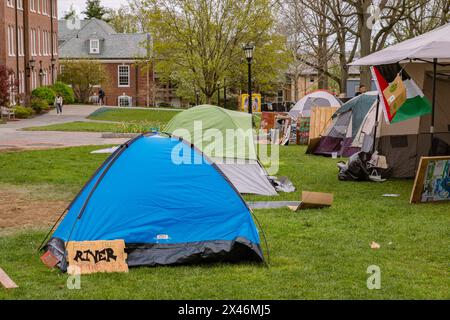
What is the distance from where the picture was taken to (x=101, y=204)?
7617mm

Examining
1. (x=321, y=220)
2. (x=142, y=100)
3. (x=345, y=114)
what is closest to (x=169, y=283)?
(x=321, y=220)

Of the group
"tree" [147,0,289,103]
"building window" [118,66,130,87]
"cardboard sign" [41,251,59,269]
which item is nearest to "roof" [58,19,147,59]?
"building window" [118,66,130,87]

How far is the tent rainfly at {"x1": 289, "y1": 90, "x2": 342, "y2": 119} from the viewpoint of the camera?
25.9 m

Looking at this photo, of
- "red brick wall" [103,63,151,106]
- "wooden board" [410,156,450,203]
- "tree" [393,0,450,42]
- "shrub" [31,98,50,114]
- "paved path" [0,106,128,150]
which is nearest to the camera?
"wooden board" [410,156,450,203]

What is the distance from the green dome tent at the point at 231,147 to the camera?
12.5 m

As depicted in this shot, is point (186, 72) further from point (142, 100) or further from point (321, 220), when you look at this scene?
point (321, 220)

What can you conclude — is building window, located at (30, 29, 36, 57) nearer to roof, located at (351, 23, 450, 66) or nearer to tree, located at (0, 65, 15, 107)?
tree, located at (0, 65, 15, 107)

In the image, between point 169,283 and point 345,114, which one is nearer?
point 169,283

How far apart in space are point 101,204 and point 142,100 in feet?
174

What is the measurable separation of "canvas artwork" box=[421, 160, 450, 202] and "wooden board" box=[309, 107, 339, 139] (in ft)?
32.6

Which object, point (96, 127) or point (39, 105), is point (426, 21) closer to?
point (96, 127)

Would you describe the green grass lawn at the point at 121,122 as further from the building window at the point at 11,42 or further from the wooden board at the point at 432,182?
the wooden board at the point at 432,182

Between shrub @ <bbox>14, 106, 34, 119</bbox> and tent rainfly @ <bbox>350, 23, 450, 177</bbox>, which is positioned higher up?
tent rainfly @ <bbox>350, 23, 450, 177</bbox>
